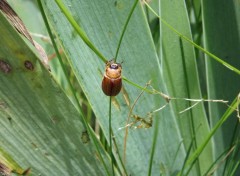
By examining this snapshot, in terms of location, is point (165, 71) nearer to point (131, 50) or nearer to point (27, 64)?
point (131, 50)

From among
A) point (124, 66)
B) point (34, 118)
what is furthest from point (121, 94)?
point (34, 118)

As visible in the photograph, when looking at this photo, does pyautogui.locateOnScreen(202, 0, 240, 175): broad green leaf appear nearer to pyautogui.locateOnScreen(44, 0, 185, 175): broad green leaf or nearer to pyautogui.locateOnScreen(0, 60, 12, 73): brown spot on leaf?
pyautogui.locateOnScreen(44, 0, 185, 175): broad green leaf

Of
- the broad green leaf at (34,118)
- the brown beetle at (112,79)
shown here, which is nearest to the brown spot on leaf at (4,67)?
the broad green leaf at (34,118)

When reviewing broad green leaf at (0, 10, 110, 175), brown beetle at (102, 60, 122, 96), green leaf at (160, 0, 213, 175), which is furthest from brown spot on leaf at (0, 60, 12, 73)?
green leaf at (160, 0, 213, 175)

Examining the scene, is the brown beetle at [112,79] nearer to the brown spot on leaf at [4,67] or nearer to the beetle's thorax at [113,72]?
the beetle's thorax at [113,72]

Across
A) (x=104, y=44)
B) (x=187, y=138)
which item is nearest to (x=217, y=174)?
(x=187, y=138)
